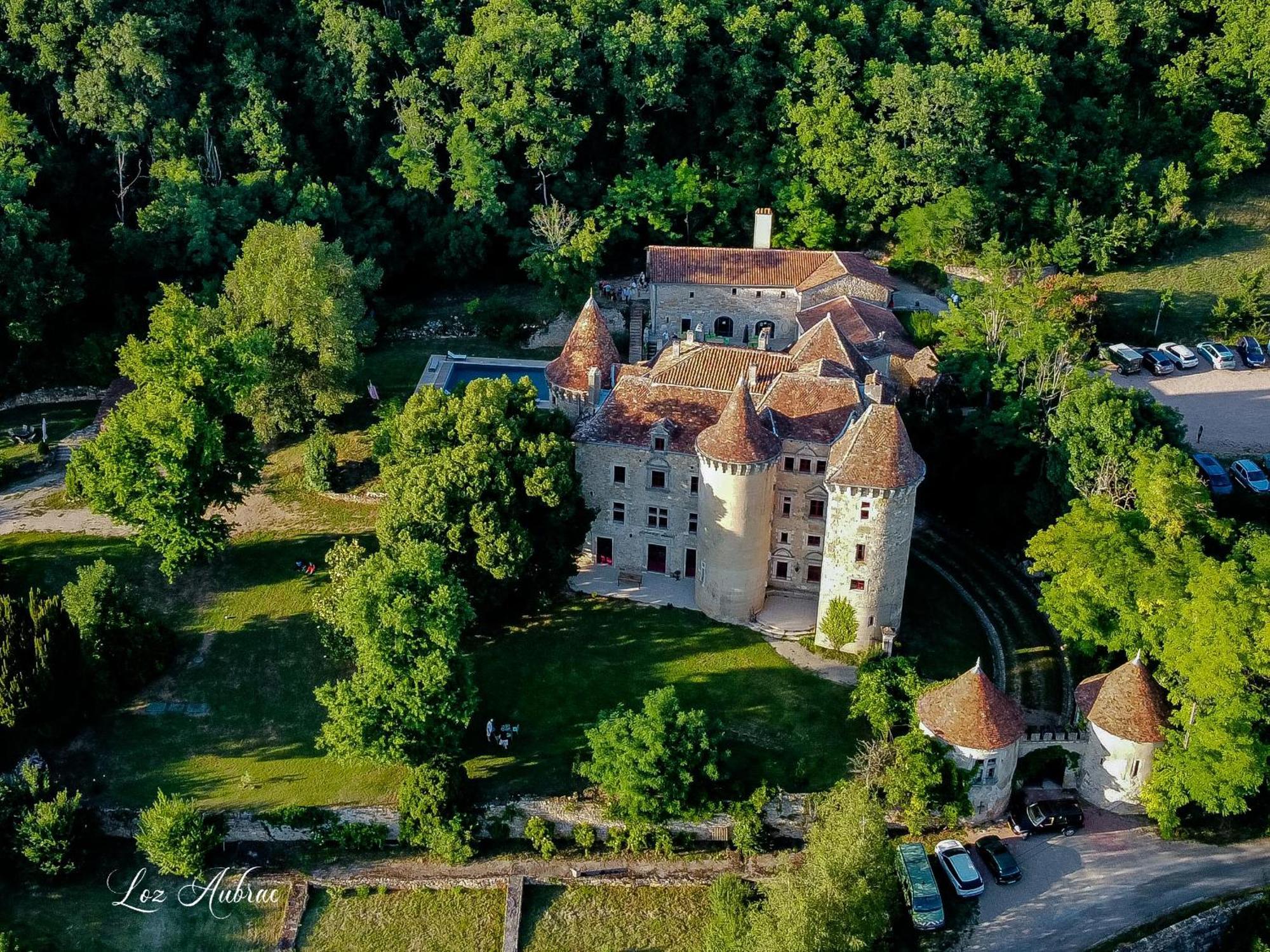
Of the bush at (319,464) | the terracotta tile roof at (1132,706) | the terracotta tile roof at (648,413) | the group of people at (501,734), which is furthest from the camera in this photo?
the bush at (319,464)

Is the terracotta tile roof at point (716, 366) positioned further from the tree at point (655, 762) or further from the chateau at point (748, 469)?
the tree at point (655, 762)

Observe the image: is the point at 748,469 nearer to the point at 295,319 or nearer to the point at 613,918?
the point at 613,918

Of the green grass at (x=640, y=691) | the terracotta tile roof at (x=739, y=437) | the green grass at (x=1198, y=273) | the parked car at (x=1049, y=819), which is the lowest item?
the parked car at (x=1049, y=819)

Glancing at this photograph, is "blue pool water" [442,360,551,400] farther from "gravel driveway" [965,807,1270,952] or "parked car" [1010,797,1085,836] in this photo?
"gravel driveway" [965,807,1270,952]

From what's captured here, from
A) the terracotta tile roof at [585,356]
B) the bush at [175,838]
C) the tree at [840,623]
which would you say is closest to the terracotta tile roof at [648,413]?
the terracotta tile roof at [585,356]

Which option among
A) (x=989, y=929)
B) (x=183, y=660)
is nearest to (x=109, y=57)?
(x=183, y=660)

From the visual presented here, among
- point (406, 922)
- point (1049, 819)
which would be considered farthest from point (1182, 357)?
point (406, 922)

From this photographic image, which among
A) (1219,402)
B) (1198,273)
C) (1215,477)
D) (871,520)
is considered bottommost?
(871,520)
